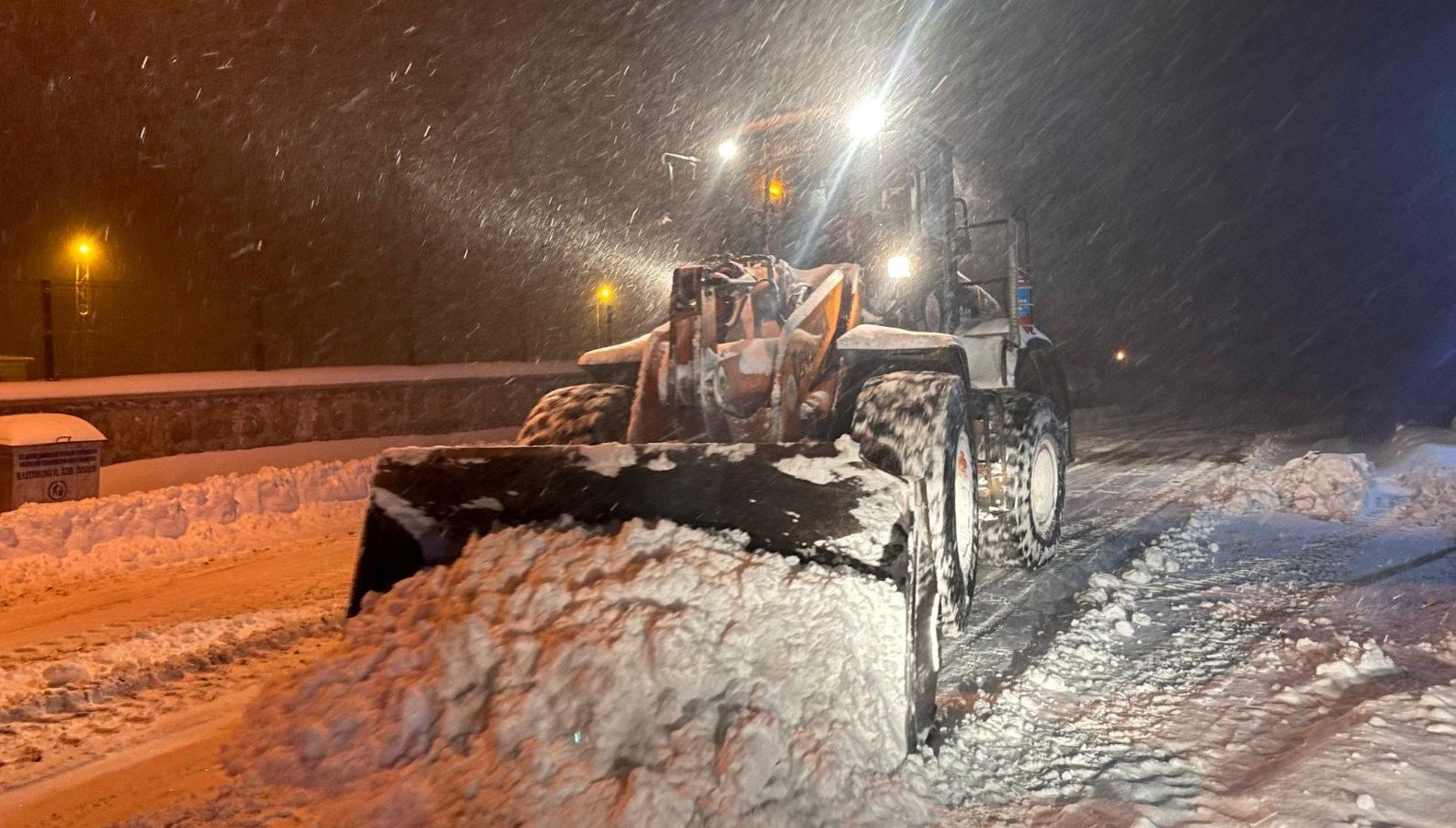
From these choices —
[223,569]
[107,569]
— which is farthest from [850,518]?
[107,569]

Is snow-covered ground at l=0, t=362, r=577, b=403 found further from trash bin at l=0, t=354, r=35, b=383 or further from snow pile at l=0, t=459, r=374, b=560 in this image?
snow pile at l=0, t=459, r=374, b=560

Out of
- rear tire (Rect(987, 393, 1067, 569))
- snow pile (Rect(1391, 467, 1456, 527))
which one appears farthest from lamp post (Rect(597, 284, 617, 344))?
rear tire (Rect(987, 393, 1067, 569))

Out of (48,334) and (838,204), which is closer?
(838,204)

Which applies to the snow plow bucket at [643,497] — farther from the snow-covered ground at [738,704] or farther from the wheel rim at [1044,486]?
the wheel rim at [1044,486]

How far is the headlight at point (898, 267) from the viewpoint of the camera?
648 centimetres

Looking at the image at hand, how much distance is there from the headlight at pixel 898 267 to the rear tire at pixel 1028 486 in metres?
1.16

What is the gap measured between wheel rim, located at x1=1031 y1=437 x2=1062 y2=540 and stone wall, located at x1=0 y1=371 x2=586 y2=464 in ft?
35.9

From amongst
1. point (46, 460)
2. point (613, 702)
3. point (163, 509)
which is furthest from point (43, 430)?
point (613, 702)

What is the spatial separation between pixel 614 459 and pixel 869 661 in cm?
151

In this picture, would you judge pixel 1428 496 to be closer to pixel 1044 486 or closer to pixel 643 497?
pixel 1044 486

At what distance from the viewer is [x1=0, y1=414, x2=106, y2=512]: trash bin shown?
28.8 ft

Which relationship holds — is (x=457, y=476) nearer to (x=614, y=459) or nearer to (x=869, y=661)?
(x=614, y=459)

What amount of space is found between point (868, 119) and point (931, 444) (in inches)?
112

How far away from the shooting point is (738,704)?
324 cm
